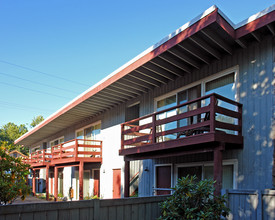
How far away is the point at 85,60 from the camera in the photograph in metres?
37.9

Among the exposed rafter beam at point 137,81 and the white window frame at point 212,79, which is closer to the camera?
the white window frame at point 212,79

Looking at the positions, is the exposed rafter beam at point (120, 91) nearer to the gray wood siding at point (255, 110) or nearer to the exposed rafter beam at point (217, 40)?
the gray wood siding at point (255, 110)

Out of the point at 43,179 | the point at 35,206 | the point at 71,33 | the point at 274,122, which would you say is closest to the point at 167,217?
the point at 35,206

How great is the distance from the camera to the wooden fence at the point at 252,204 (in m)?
4.82

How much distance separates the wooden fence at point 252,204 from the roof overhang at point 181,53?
377 centimetres

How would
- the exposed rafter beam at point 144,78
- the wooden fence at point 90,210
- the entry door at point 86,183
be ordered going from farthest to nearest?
1. the entry door at point 86,183
2. the exposed rafter beam at point 144,78
3. the wooden fence at point 90,210

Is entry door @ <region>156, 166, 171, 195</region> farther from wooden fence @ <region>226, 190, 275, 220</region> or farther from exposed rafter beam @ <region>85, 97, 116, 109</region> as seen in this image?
exposed rafter beam @ <region>85, 97, 116, 109</region>

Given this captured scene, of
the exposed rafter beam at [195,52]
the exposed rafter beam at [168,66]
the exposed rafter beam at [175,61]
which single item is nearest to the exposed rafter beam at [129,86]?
the exposed rafter beam at [168,66]

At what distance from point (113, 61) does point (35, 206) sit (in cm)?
3864

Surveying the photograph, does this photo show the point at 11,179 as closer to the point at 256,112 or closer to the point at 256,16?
the point at 256,112

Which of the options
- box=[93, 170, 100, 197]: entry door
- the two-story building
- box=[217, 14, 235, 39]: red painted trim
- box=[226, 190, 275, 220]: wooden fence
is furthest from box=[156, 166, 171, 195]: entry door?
box=[93, 170, 100, 197]: entry door

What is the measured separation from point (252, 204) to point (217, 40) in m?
4.15

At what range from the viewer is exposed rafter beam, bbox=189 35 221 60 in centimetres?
726

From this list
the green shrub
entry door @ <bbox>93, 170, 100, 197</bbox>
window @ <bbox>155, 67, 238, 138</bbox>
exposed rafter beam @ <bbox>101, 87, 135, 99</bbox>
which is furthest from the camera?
entry door @ <bbox>93, 170, 100, 197</bbox>
